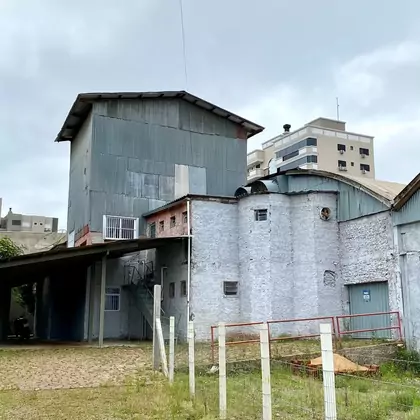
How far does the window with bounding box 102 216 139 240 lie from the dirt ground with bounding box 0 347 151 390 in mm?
6870

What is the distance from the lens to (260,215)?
21.1 metres

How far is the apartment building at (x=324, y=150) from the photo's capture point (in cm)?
6756

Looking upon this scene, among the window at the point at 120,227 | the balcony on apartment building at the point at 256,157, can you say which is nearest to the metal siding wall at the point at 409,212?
the window at the point at 120,227

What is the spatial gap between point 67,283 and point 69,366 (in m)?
14.8

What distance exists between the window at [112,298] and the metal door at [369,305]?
33.4ft

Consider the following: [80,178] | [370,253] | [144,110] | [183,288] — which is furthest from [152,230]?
[370,253]

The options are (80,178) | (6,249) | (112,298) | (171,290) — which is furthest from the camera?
(6,249)

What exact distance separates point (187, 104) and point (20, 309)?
72.5 feet

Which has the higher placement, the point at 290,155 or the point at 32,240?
the point at 290,155

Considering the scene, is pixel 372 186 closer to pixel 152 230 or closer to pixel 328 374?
pixel 152 230

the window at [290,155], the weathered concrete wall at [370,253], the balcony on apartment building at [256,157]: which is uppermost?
the balcony on apartment building at [256,157]

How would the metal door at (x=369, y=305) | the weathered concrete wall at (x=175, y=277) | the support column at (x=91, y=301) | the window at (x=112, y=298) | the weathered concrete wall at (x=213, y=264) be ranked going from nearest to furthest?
1. the metal door at (x=369, y=305)
2. the weathered concrete wall at (x=213, y=264)
3. the weathered concrete wall at (x=175, y=277)
4. the support column at (x=91, y=301)
5. the window at (x=112, y=298)

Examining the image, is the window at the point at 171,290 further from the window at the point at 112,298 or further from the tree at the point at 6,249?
the tree at the point at 6,249

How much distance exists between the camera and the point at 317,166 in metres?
68.4
